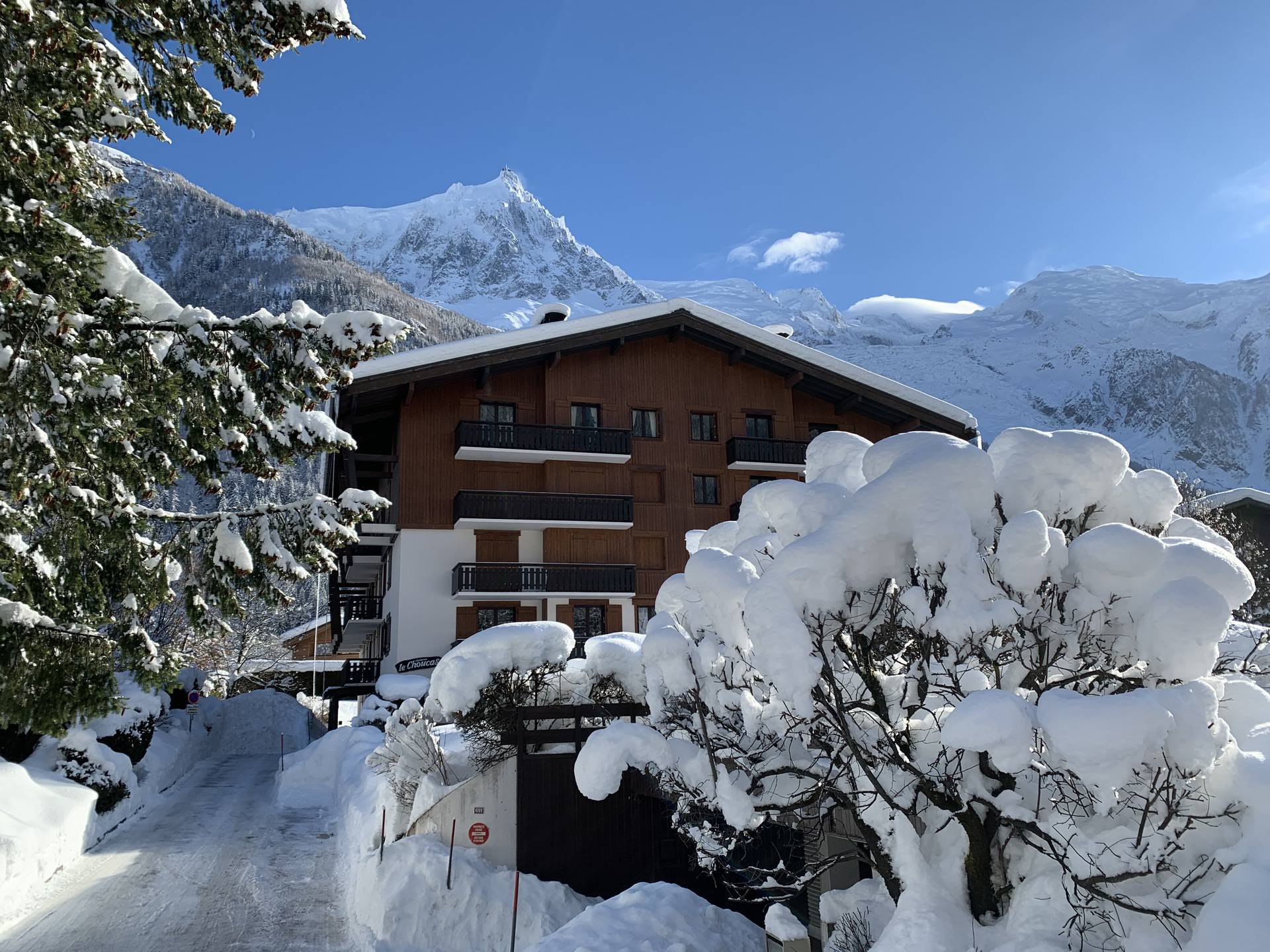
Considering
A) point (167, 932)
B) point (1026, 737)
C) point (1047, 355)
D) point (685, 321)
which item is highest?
point (1047, 355)

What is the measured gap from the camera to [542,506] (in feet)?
93.8

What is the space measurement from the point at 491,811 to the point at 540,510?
53.9ft

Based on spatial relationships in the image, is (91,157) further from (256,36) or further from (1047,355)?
(1047,355)

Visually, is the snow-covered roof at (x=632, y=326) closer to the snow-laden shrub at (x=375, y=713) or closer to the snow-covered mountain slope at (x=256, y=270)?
the snow-laden shrub at (x=375, y=713)

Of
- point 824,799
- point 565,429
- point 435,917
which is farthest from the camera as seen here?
point 565,429

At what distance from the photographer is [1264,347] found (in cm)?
18162

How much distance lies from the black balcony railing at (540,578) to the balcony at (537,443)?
11.4 feet

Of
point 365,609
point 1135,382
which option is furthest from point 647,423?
point 1135,382

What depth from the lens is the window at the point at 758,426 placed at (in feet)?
106

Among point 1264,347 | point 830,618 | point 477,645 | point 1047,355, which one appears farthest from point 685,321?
point 1264,347

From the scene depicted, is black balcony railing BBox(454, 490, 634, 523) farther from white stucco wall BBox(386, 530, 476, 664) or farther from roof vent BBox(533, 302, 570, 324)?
roof vent BBox(533, 302, 570, 324)

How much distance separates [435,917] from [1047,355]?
196064 millimetres

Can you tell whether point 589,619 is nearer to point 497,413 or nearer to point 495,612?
point 495,612

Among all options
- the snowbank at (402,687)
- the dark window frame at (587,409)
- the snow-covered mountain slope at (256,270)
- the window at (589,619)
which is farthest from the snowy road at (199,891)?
the snow-covered mountain slope at (256,270)
